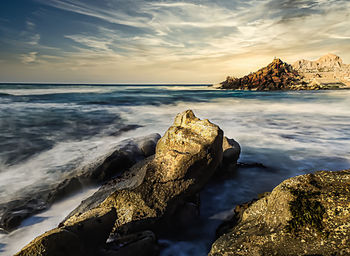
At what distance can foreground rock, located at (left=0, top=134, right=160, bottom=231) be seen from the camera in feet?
13.0

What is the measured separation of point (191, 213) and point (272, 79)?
2205 inches

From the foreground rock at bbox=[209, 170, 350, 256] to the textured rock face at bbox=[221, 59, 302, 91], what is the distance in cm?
5477

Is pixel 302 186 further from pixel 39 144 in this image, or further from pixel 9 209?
pixel 39 144

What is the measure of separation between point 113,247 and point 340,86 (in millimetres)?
67610

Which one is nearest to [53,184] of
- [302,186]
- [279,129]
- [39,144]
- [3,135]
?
[39,144]

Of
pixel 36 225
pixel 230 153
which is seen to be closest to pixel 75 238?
pixel 36 225

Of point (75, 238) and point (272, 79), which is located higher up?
point (272, 79)

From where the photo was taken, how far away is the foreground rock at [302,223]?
1877mm

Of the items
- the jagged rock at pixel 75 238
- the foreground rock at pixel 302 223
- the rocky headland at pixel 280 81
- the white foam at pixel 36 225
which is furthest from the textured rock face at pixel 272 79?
the jagged rock at pixel 75 238

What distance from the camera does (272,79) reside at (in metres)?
52.7

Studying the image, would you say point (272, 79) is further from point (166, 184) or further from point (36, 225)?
point (36, 225)

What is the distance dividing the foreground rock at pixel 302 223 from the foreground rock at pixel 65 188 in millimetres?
3372

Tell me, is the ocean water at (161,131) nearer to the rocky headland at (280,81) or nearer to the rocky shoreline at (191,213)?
the rocky shoreline at (191,213)

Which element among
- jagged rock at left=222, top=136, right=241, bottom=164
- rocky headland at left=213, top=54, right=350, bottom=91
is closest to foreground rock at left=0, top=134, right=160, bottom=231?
jagged rock at left=222, top=136, right=241, bottom=164
